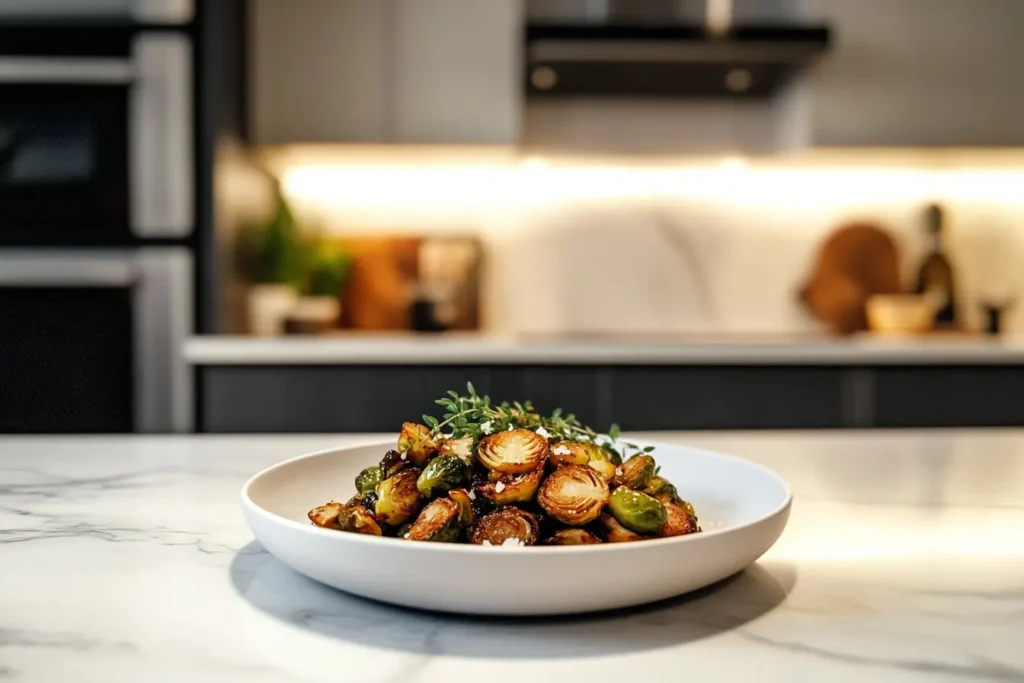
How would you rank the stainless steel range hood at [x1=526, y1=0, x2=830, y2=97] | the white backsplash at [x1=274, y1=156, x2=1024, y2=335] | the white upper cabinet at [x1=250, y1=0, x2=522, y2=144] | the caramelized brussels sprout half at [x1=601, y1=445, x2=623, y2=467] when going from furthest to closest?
the white backsplash at [x1=274, y1=156, x2=1024, y2=335] → the white upper cabinet at [x1=250, y1=0, x2=522, y2=144] → the stainless steel range hood at [x1=526, y1=0, x2=830, y2=97] → the caramelized brussels sprout half at [x1=601, y1=445, x2=623, y2=467]

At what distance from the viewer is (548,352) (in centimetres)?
198

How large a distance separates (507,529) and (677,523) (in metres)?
0.11

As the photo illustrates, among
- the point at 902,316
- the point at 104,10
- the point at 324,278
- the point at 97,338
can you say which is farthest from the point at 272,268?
the point at 902,316

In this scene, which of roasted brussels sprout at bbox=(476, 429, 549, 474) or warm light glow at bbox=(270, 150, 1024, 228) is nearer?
roasted brussels sprout at bbox=(476, 429, 549, 474)

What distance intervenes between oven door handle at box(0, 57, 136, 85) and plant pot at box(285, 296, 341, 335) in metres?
0.71

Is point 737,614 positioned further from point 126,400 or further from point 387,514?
point 126,400

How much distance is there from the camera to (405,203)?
259 centimetres

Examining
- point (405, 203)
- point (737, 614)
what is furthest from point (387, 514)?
point (405, 203)

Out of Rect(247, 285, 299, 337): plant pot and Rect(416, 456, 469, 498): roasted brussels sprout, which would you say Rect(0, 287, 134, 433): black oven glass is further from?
Rect(416, 456, 469, 498): roasted brussels sprout

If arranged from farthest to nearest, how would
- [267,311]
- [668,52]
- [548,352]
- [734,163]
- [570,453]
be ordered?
[734,163], [267,311], [668,52], [548,352], [570,453]

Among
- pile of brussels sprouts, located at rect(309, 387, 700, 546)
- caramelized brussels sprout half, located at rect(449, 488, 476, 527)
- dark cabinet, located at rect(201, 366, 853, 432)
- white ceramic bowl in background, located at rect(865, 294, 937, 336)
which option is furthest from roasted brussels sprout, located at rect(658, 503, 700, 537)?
white ceramic bowl in background, located at rect(865, 294, 937, 336)

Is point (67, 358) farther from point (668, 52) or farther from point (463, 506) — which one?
point (463, 506)

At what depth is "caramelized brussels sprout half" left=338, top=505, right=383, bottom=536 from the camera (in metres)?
0.49

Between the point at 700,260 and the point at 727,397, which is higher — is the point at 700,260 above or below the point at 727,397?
above
